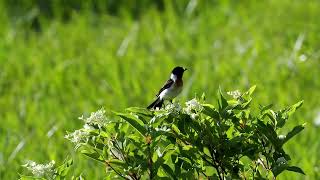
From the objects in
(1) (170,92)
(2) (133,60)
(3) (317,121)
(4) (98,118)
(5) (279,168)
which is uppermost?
(2) (133,60)

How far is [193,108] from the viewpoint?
93.7 inches

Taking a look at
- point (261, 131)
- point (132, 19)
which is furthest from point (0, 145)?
point (132, 19)

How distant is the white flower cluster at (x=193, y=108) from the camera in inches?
92.8

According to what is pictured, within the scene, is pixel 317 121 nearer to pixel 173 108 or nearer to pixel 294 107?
pixel 294 107

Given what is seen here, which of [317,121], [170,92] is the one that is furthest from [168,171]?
[317,121]

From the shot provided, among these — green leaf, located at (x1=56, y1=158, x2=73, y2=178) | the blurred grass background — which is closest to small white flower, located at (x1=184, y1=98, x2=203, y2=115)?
green leaf, located at (x1=56, y1=158, x2=73, y2=178)

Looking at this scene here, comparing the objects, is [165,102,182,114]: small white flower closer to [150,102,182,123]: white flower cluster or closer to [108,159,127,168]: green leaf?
[150,102,182,123]: white flower cluster

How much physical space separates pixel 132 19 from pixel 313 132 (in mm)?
3683

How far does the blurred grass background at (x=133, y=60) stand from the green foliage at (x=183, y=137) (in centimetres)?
144

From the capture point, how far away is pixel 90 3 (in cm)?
838

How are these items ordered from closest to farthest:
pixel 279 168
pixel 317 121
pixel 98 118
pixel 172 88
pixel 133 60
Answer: pixel 98 118 → pixel 279 168 → pixel 172 88 → pixel 317 121 → pixel 133 60

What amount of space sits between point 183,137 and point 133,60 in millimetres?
4062

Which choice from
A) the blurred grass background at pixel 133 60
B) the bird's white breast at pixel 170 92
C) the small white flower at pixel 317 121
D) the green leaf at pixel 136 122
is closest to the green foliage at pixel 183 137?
the green leaf at pixel 136 122

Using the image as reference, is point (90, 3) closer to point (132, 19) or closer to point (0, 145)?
point (132, 19)
